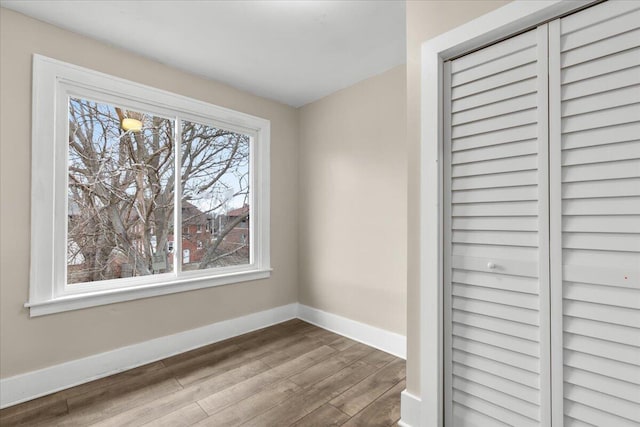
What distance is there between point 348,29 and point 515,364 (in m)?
2.10

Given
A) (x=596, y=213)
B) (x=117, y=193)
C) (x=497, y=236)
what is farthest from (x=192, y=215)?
(x=596, y=213)

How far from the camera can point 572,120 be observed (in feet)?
3.64

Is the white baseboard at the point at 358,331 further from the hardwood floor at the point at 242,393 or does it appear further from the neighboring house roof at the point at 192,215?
the neighboring house roof at the point at 192,215

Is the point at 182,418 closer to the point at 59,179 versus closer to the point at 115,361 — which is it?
the point at 115,361

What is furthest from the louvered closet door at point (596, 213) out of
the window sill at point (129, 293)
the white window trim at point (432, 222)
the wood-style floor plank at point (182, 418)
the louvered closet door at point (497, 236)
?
the window sill at point (129, 293)

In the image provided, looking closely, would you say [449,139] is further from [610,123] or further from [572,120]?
[610,123]

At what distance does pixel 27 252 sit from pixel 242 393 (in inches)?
64.0

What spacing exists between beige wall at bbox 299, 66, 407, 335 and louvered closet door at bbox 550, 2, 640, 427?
131 centimetres

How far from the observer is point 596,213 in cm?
106

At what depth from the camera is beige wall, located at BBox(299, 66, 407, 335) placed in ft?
8.13

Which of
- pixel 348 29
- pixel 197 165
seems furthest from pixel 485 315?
pixel 197 165

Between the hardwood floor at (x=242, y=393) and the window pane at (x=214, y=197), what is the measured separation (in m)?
0.88

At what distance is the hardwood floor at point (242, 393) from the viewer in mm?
1669

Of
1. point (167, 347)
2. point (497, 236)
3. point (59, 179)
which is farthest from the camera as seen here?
point (167, 347)
